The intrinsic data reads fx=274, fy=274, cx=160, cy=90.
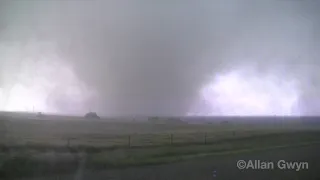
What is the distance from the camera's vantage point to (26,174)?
419cm

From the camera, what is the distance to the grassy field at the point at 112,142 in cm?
442

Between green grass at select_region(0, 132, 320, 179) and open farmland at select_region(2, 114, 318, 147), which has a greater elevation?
open farmland at select_region(2, 114, 318, 147)

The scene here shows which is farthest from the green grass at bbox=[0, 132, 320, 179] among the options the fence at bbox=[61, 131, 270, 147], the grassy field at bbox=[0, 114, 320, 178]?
the fence at bbox=[61, 131, 270, 147]

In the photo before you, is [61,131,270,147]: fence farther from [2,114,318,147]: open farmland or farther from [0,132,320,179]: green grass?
[0,132,320,179]: green grass

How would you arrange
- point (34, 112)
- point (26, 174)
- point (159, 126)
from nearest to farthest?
point (26, 174), point (34, 112), point (159, 126)

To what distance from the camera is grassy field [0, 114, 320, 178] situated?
442 centimetres

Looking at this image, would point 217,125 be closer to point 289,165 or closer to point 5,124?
point 289,165

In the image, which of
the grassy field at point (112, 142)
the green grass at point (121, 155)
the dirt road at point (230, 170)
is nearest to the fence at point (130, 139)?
the grassy field at point (112, 142)

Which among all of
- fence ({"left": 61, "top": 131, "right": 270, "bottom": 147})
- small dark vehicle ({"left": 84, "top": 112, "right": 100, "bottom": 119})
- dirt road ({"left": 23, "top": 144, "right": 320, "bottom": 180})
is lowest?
dirt road ({"left": 23, "top": 144, "right": 320, "bottom": 180})

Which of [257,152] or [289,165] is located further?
[257,152]

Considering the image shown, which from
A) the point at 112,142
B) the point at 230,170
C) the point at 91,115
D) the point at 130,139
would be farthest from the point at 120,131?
the point at 230,170

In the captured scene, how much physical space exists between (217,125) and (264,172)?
66.3 inches

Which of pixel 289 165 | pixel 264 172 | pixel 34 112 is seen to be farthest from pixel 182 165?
pixel 34 112


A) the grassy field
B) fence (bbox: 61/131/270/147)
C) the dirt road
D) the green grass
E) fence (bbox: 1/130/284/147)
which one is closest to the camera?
the dirt road
